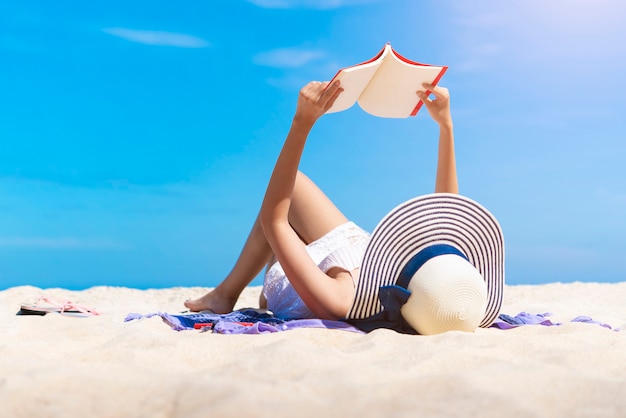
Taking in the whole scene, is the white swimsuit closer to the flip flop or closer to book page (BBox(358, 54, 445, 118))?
book page (BBox(358, 54, 445, 118))

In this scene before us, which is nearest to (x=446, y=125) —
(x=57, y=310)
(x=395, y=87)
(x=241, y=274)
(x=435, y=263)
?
(x=395, y=87)

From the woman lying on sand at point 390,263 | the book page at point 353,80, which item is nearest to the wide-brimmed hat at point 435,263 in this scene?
the woman lying on sand at point 390,263

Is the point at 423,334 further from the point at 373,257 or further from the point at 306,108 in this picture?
the point at 306,108

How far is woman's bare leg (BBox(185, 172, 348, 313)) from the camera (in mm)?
3840

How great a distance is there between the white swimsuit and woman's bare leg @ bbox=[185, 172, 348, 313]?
0.28ft

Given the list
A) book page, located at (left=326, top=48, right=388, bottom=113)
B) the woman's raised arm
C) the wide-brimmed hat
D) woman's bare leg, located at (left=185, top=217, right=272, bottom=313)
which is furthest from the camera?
woman's bare leg, located at (left=185, top=217, right=272, bottom=313)

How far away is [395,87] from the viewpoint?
142 inches

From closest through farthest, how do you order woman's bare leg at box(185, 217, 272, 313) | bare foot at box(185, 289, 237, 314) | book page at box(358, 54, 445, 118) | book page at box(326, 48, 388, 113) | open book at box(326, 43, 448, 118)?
book page at box(326, 48, 388, 113)
open book at box(326, 43, 448, 118)
book page at box(358, 54, 445, 118)
woman's bare leg at box(185, 217, 272, 313)
bare foot at box(185, 289, 237, 314)

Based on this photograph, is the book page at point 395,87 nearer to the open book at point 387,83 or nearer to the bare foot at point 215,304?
the open book at point 387,83

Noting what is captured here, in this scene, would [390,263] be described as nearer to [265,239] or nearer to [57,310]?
[265,239]

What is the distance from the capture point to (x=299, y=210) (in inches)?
151

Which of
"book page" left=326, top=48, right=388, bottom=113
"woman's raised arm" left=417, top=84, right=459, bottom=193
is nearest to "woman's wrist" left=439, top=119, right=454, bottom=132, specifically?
"woman's raised arm" left=417, top=84, right=459, bottom=193

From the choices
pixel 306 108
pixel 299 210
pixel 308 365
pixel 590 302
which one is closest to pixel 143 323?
pixel 299 210

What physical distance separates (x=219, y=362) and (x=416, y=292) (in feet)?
3.37
